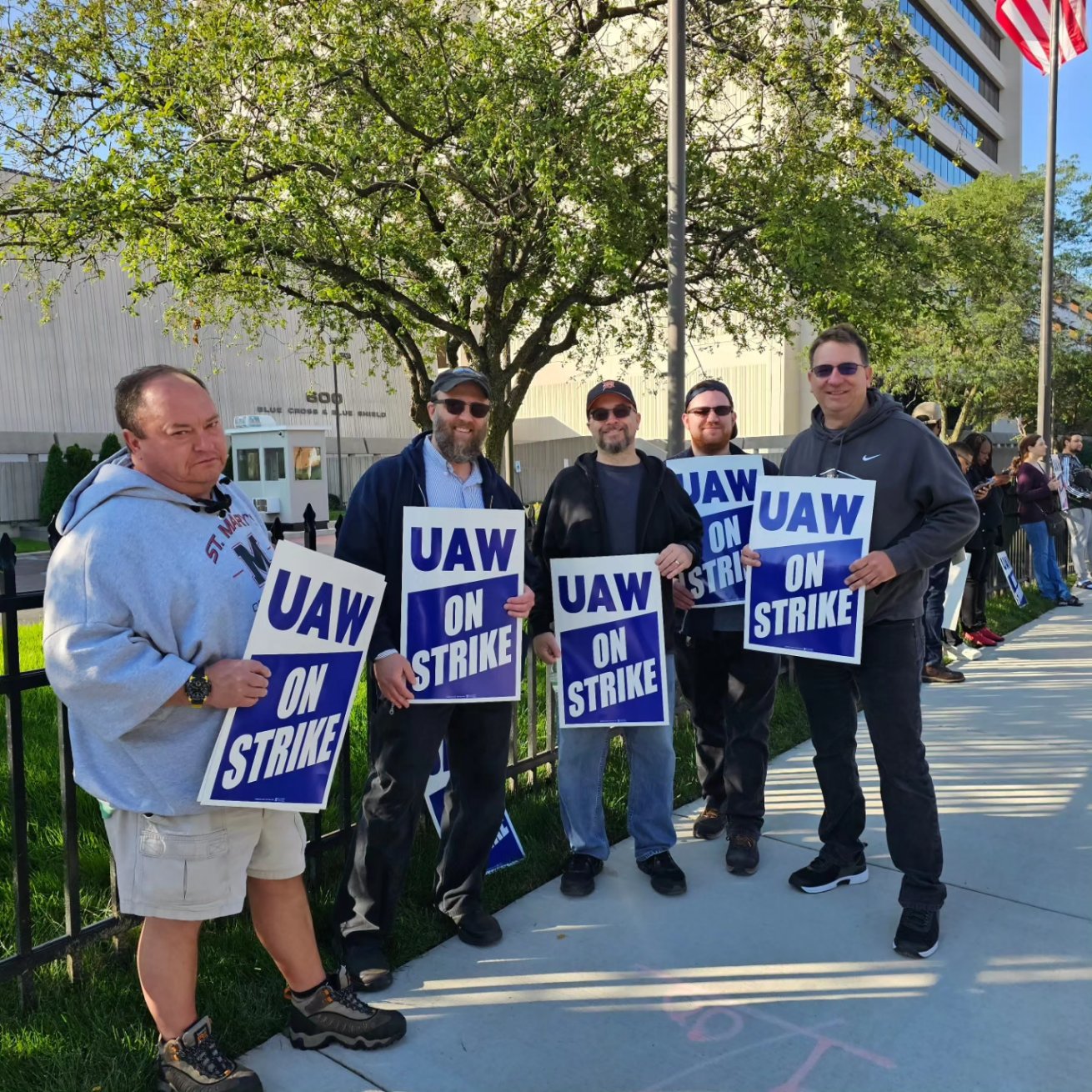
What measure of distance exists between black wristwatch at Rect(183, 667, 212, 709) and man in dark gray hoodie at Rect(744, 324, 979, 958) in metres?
2.15

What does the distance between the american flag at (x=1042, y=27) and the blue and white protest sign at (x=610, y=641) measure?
549 inches

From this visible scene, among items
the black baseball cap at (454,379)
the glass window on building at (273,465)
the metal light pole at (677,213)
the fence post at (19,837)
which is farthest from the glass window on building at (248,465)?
the fence post at (19,837)

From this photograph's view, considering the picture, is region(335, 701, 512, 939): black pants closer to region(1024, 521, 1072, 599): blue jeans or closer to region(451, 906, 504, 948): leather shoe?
region(451, 906, 504, 948): leather shoe

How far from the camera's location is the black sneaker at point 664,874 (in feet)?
11.9

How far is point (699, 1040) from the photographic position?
2.74m

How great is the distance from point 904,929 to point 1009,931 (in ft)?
1.53

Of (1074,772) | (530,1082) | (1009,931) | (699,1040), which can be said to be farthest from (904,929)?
(1074,772)

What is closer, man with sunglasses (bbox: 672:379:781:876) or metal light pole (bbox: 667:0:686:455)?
man with sunglasses (bbox: 672:379:781:876)

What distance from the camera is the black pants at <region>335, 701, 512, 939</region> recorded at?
10.0ft

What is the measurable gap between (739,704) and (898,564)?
41.9 inches

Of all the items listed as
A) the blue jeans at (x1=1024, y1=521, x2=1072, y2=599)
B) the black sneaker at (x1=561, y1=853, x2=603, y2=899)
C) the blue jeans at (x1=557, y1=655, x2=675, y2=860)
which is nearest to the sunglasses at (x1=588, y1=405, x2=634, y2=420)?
the blue jeans at (x1=557, y1=655, x2=675, y2=860)

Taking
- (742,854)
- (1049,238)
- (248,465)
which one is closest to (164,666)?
(742,854)

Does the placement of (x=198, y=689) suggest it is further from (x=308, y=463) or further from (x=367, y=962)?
(x=308, y=463)

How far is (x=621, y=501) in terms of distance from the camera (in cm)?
371
